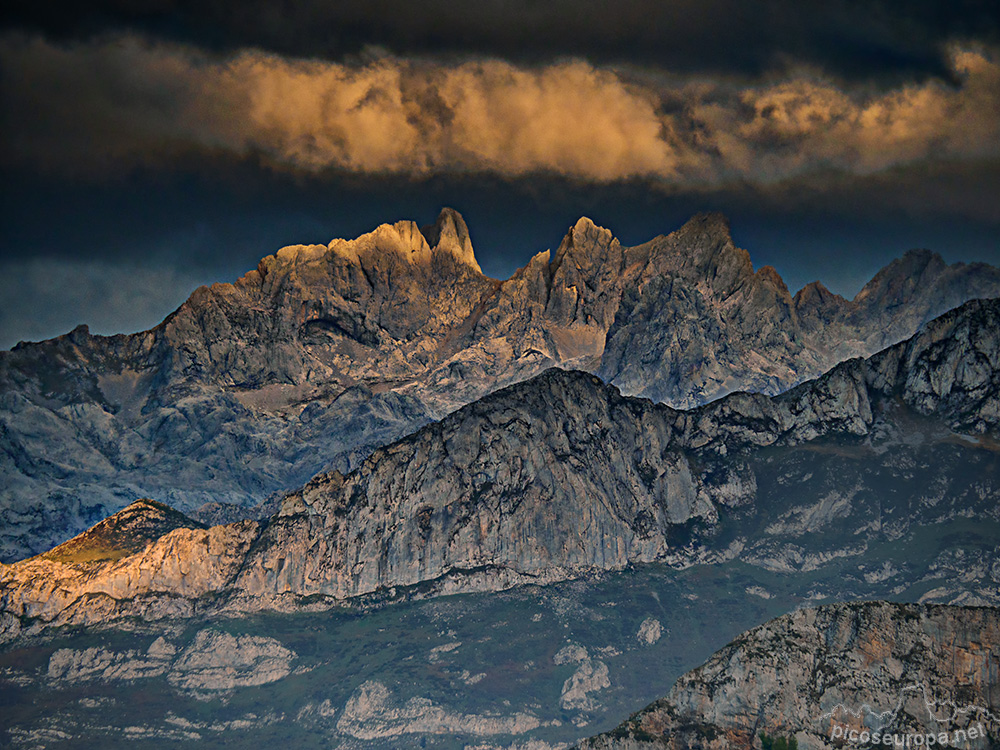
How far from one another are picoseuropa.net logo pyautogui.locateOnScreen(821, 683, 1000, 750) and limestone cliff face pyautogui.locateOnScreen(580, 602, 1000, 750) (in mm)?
114

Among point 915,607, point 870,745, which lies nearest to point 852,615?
point 915,607

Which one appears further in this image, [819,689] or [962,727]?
[819,689]

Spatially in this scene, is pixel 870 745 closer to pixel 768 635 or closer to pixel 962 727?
pixel 962 727

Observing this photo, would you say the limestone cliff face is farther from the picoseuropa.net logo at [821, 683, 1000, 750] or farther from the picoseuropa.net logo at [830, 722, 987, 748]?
the picoseuropa.net logo at [830, 722, 987, 748]

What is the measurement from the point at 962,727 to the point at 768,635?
26.7m

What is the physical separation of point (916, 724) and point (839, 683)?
10.1 m

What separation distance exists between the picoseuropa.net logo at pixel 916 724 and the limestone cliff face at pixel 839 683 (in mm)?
114

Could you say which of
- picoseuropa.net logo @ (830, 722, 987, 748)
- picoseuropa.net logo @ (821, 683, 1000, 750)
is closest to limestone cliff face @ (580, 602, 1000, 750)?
picoseuropa.net logo @ (821, 683, 1000, 750)

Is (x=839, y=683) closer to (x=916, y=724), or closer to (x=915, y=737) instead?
(x=916, y=724)

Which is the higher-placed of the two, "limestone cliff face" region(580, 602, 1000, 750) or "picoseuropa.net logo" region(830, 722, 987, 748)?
"limestone cliff face" region(580, 602, 1000, 750)

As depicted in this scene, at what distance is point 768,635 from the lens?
154 m

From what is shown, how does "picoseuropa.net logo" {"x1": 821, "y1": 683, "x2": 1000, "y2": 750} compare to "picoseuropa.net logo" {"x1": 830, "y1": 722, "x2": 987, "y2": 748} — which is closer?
"picoseuropa.net logo" {"x1": 830, "y1": 722, "x2": 987, "y2": 748}

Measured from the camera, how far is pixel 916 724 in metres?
135

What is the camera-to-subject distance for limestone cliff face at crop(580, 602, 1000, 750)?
137 m
